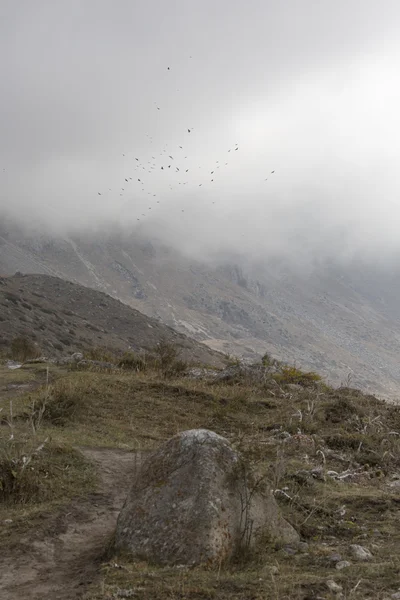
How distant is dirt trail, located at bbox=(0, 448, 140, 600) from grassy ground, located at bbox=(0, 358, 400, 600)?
0.70 feet

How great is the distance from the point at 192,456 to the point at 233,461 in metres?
0.44

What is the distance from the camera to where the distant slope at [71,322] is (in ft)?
154

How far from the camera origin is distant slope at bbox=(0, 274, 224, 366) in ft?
154

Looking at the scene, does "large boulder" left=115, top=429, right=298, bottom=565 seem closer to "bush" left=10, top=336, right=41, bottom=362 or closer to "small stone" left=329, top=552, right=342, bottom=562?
"small stone" left=329, top=552, right=342, bottom=562

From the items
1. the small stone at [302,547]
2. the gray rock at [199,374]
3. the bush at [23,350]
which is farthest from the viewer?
the bush at [23,350]

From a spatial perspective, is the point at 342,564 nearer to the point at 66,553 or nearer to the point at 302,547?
the point at 302,547

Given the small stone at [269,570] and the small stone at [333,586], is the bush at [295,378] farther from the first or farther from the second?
the small stone at [333,586]

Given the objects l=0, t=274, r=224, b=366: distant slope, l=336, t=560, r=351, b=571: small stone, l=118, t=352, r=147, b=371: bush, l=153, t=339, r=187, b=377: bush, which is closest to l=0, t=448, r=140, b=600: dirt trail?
l=336, t=560, r=351, b=571: small stone

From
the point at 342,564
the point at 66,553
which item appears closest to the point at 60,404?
the point at 66,553

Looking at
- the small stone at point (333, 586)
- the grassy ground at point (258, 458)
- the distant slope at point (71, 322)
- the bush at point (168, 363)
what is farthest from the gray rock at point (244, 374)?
the distant slope at point (71, 322)

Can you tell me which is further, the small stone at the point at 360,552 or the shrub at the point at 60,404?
the shrub at the point at 60,404

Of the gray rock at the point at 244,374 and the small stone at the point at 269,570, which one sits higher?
the gray rock at the point at 244,374

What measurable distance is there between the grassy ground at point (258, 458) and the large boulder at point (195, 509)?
0.19 meters

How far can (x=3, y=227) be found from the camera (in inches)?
7397
